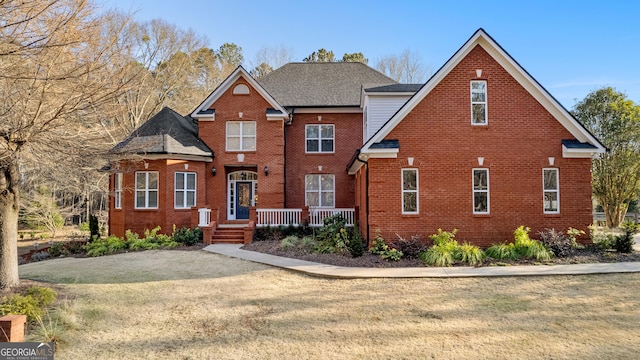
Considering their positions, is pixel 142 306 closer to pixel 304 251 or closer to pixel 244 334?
pixel 244 334

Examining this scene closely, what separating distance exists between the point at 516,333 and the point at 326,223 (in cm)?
997

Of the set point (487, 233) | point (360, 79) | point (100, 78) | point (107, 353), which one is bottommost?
point (107, 353)

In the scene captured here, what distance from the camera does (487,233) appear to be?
41.2 feet

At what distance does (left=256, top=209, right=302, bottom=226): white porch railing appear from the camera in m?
17.1

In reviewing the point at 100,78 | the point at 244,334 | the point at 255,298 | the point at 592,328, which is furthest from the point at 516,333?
the point at 100,78

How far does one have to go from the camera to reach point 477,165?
12.7m

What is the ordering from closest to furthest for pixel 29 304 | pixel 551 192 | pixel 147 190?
pixel 29 304
pixel 551 192
pixel 147 190

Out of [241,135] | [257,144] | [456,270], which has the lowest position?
[456,270]

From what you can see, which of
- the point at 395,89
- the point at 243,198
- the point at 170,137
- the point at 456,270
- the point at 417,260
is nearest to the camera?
the point at 456,270

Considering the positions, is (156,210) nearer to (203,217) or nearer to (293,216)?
(203,217)

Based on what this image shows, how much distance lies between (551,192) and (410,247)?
555 centimetres

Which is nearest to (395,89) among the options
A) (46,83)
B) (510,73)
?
(510,73)

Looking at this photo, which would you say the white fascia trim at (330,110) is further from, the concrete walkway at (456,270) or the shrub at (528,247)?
the concrete walkway at (456,270)

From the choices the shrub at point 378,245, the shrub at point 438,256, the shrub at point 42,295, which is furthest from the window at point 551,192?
the shrub at point 42,295
